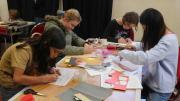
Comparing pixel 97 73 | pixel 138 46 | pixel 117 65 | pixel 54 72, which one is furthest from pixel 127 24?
pixel 54 72

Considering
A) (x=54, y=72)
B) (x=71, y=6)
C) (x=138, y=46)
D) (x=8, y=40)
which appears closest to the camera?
(x=54, y=72)

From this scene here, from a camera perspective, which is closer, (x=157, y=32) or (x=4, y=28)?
(x=157, y=32)

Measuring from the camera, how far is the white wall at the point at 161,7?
15.0ft

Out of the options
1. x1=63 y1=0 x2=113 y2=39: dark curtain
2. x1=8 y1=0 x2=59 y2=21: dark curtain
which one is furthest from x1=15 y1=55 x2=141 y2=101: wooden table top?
x1=8 y1=0 x2=59 y2=21: dark curtain

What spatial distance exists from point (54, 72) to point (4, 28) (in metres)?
2.73

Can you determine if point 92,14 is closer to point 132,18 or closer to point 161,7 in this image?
point 161,7

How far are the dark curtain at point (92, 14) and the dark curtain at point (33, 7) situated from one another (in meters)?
0.27

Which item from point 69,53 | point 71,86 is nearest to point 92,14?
point 69,53

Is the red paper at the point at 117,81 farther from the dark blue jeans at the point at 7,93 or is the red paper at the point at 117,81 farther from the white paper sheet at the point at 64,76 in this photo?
the dark blue jeans at the point at 7,93

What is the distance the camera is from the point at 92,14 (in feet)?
16.0

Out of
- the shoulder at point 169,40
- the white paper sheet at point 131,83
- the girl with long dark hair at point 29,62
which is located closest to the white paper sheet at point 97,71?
the white paper sheet at point 131,83

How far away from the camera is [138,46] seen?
2.71 metres

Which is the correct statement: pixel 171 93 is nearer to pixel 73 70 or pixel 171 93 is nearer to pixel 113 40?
pixel 73 70

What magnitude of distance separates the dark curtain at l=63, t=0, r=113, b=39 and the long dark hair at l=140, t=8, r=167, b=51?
2.81 metres
